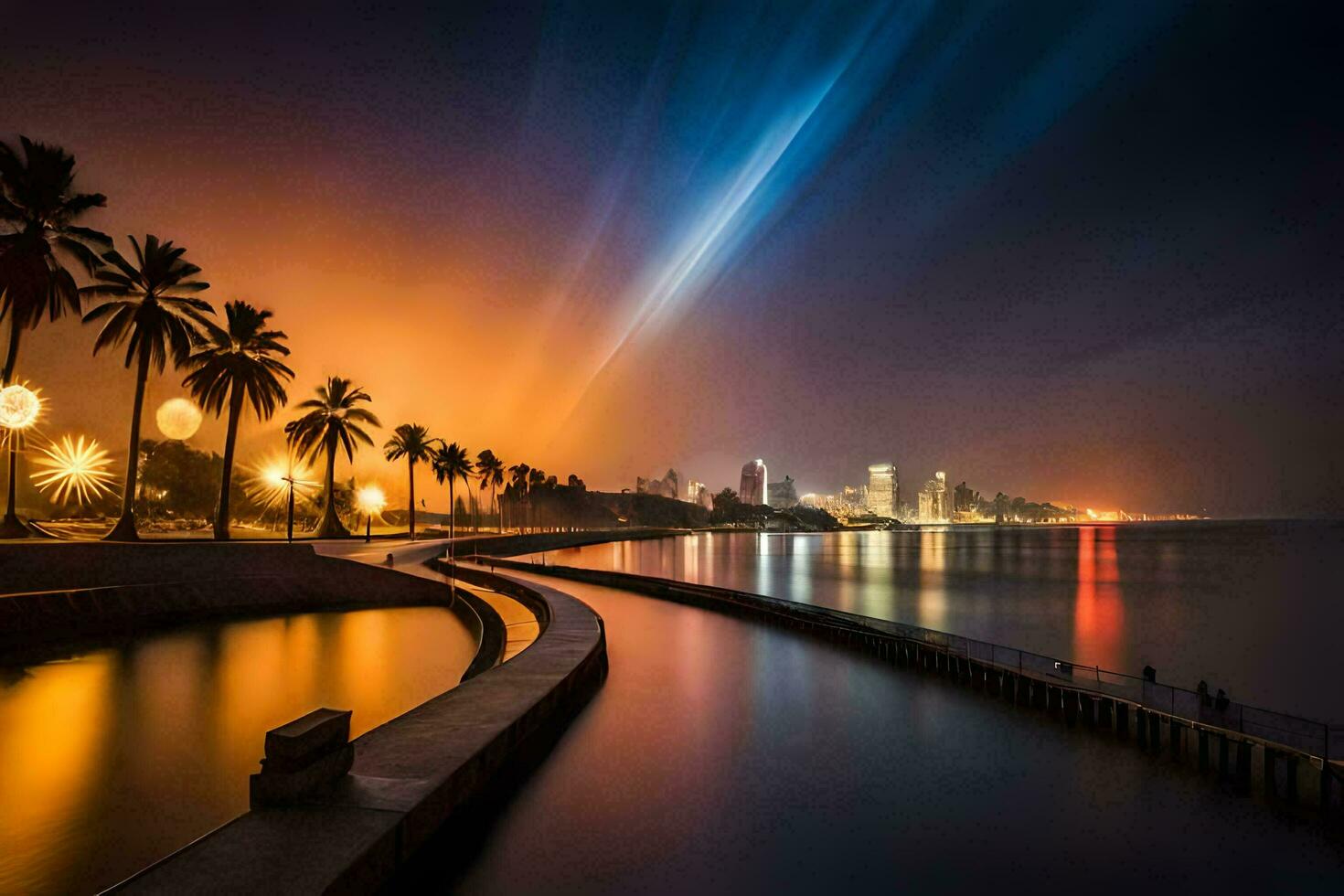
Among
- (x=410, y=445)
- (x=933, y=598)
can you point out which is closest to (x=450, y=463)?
(x=410, y=445)

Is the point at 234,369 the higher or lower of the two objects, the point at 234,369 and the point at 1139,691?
the higher

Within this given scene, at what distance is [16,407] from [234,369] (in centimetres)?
2134

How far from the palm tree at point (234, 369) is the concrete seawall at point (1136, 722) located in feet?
143

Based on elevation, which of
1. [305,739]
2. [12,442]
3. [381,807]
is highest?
[12,442]

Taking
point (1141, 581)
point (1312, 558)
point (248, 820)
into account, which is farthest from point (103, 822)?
point (1312, 558)

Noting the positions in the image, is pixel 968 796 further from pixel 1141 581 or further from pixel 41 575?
pixel 1141 581

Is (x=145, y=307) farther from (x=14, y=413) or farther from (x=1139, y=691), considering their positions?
(x=1139, y=691)

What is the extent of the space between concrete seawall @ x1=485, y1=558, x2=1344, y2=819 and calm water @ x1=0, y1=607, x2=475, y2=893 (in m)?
17.1

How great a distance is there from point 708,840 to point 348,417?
6958 cm

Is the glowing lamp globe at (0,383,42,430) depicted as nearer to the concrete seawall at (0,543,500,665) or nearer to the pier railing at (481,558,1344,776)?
the concrete seawall at (0,543,500,665)

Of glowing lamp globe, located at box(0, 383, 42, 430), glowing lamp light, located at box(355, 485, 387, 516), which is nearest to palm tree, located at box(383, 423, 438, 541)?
glowing lamp light, located at box(355, 485, 387, 516)

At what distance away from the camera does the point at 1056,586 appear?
257 feet

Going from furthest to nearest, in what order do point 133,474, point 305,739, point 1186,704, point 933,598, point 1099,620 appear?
point 933,598 → point 1099,620 → point 133,474 → point 1186,704 → point 305,739

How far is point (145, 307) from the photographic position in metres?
40.2
